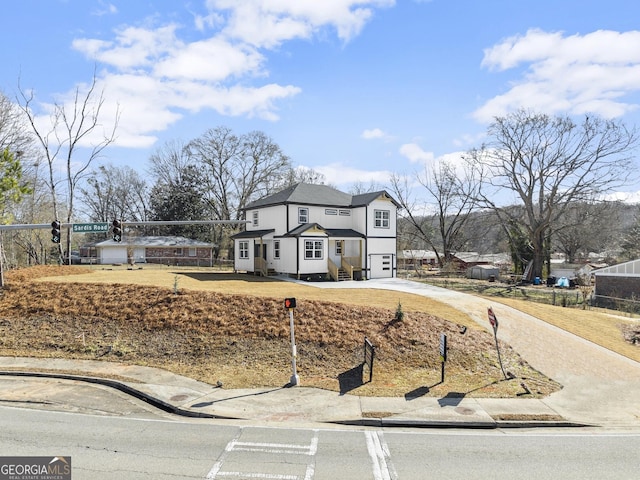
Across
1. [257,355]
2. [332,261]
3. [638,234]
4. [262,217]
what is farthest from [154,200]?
[638,234]

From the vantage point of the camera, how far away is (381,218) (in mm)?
36031

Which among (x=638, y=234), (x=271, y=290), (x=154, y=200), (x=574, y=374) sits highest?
(x=154, y=200)

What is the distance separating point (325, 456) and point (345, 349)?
7.35 m

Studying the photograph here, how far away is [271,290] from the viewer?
23.4 metres

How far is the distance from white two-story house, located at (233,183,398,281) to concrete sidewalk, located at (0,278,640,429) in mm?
18062

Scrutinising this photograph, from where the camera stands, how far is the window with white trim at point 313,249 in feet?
105

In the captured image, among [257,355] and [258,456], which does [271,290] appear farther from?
[258,456]

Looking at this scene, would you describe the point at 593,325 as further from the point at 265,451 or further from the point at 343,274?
the point at 265,451

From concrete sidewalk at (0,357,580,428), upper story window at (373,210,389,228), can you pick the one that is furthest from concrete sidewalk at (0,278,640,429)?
upper story window at (373,210,389,228)

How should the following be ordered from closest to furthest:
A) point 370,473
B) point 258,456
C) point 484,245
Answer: point 370,473, point 258,456, point 484,245

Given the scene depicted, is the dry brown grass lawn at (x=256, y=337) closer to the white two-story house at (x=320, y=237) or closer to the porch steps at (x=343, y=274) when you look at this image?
the white two-story house at (x=320, y=237)

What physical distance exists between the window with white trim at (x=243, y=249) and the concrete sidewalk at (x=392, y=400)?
21.0 metres

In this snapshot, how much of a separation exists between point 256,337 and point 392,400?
6402 millimetres

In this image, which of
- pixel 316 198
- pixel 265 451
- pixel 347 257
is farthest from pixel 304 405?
pixel 316 198
